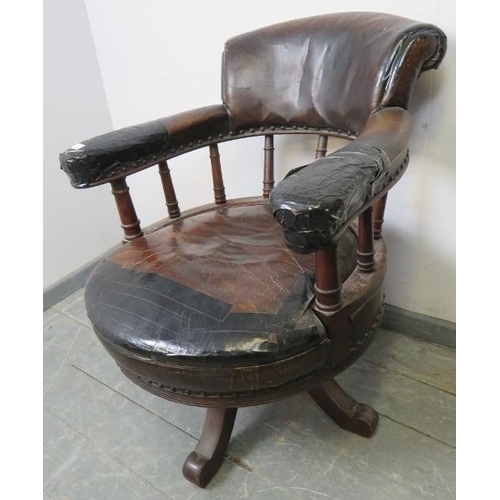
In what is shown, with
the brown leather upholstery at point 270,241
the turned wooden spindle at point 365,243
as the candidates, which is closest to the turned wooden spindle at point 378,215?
the brown leather upholstery at point 270,241

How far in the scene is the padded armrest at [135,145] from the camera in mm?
923

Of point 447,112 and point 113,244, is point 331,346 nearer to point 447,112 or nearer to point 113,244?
point 447,112

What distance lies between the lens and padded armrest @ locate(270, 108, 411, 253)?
0.58 meters

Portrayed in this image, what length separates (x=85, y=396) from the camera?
1.35 meters

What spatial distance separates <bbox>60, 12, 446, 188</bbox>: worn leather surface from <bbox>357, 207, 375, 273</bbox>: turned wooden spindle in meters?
0.27

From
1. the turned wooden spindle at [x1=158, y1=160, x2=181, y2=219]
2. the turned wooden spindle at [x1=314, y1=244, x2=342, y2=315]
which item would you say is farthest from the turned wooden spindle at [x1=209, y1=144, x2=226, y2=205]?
the turned wooden spindle at [x1=314, y1=244, x2=342, y2=315]

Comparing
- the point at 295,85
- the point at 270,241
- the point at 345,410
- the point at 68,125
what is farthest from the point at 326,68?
the point at 68,125

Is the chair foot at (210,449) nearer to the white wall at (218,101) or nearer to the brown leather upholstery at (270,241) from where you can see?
the brown leather upholstery at (270,241)

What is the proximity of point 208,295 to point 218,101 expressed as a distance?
84cm

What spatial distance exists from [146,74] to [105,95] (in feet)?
0.85

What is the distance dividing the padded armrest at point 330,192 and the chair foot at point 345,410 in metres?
0.61

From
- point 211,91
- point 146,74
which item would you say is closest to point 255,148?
point 211,91

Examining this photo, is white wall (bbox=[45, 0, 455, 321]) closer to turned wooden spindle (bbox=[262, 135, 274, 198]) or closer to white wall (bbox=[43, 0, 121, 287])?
white wall (bbox=[43, 0, 121, 287])

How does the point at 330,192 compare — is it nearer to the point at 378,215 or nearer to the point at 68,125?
the point at 378,215
